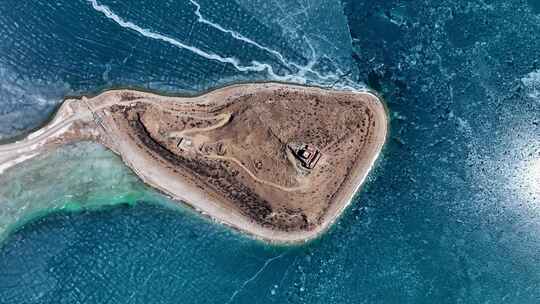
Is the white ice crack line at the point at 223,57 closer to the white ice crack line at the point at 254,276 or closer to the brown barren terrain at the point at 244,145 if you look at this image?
the brown barren terrain at the point at 244,145

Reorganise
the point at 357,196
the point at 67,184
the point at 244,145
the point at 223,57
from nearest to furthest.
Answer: the point at 244,145 → the point at 67,184 → the point at 223,57 → the point at 357,196

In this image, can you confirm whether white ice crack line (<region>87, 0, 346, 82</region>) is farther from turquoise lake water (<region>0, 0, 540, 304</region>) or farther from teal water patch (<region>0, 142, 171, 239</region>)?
teal water patch (<region>0, 142, 171, 239</region>)

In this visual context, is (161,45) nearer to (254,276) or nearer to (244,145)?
(244,145)

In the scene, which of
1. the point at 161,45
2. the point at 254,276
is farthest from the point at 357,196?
the point at 161,45

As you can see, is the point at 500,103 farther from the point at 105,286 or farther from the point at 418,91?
the point at 105,286

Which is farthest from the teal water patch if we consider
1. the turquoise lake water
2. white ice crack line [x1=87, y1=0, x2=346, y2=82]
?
white ice crack line [x1=87, y1=0, x2=346, y2=82]

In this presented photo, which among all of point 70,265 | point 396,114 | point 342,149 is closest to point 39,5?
point 70,265
